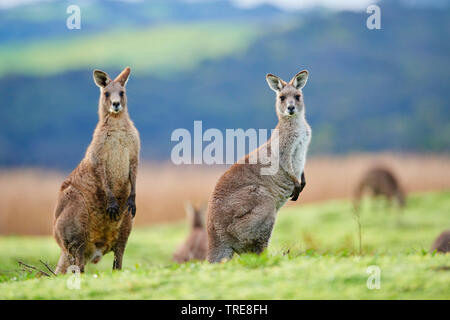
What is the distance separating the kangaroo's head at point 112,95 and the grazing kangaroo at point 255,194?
4.85ft

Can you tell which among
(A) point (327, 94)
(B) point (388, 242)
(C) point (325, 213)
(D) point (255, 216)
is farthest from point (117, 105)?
(A) point (327, 94)

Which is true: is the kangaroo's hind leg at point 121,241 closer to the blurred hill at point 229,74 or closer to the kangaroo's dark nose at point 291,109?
the kangaroo's dark nose at point 291,109

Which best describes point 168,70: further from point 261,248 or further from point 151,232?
point 261,248

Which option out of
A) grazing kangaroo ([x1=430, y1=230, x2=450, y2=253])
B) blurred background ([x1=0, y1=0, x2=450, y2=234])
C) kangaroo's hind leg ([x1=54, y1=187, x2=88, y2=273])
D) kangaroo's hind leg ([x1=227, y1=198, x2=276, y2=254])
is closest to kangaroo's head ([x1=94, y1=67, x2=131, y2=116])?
kangaroo's hind leg ([x1=54, y1=187, x2=88, y2=273])

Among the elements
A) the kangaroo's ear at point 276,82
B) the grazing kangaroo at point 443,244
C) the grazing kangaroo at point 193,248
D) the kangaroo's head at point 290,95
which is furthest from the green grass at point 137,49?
the grazing kangaroo at point 443,244

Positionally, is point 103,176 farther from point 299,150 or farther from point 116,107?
point 299,150

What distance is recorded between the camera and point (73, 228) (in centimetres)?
724

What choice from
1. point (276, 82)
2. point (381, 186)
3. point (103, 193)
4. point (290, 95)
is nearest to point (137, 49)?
point (381, 186)

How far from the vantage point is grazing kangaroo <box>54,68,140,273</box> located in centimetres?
730

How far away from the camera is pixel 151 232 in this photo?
1712 cm

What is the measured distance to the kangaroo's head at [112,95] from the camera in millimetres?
7359

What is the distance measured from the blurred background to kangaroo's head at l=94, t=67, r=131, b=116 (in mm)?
22364

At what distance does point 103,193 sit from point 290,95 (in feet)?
8.51

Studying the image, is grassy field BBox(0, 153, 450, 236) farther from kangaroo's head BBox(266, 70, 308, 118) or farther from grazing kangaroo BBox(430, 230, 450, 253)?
kangaroo's head BBox(266, 70, 308, 118)
